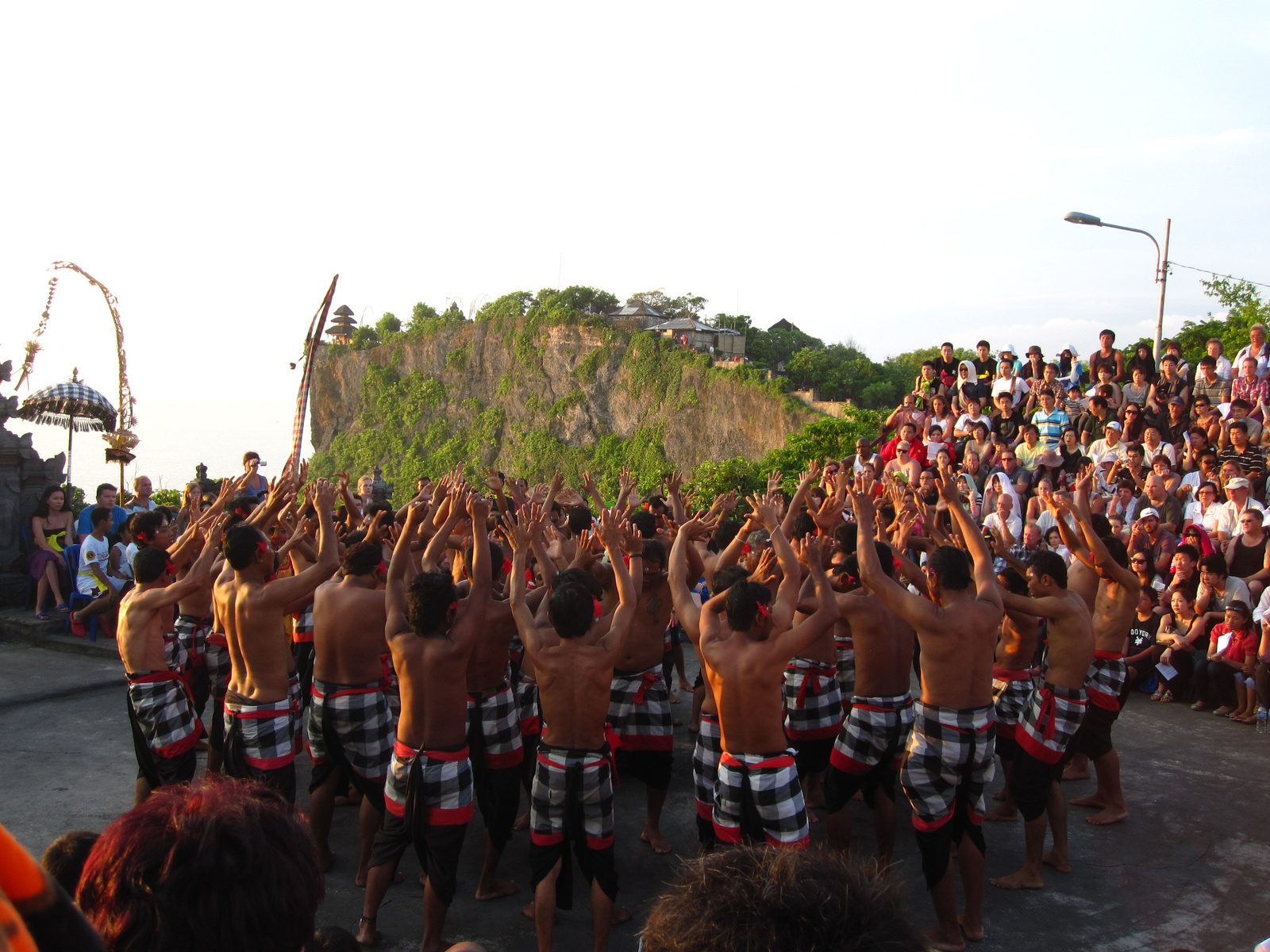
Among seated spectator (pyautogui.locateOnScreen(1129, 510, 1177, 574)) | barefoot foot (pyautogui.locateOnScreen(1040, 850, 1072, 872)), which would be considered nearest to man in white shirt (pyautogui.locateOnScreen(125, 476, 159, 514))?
barefoot foot (pyautogui.locateOnScreen(1040, 850, 1072, 872))

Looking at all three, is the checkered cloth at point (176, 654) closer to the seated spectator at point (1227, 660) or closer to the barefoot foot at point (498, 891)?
the barefoot foot at point (498, 891)

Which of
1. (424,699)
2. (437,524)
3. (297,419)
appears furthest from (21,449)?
(424,699)

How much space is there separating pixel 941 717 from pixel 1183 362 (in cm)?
955

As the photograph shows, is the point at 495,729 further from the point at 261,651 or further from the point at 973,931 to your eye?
the point at 973,931

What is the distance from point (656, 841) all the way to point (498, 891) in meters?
1.03

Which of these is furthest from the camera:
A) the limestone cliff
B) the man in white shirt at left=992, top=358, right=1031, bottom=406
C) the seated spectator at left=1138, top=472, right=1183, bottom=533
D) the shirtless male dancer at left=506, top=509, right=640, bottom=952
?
the limestone cliff

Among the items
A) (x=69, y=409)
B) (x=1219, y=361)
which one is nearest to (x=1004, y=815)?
(x=1219, y=361)

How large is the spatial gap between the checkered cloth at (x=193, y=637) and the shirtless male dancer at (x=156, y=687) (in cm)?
118

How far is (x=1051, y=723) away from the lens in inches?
201

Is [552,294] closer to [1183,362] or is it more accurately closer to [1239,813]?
[1183,362]

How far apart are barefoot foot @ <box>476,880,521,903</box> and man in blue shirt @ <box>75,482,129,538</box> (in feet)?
24.8

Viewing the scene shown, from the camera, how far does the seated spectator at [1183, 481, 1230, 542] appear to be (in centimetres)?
896

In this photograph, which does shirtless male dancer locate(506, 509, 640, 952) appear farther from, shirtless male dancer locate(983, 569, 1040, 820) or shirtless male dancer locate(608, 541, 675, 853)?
shirtless male dancer locate(983, 569, 1040, 820)

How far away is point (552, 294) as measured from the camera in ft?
154
